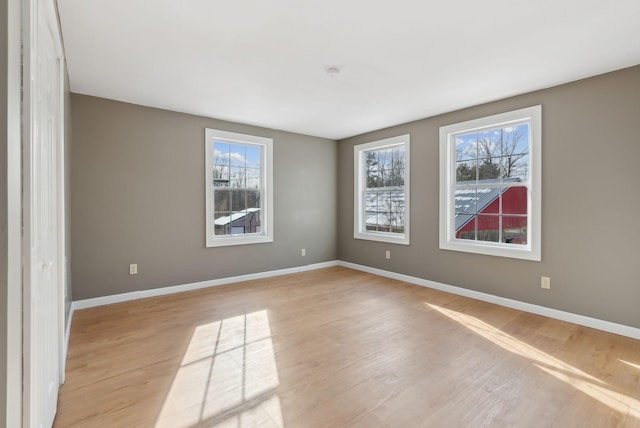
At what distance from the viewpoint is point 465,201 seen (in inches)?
161

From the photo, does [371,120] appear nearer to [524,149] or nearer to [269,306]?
[524,149]

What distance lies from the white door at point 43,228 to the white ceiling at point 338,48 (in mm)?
631

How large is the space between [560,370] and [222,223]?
4052 mm

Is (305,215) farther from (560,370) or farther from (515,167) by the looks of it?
(560,370)

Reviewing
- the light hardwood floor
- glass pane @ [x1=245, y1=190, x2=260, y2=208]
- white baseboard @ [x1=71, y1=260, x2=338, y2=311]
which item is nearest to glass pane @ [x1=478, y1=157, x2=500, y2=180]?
the light hardwood floor

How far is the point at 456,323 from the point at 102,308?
12.5ft

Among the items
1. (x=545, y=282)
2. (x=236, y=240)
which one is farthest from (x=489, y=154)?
(x=236, y=240)

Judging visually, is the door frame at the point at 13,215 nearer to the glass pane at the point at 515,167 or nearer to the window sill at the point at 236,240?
the window sill at the point at 236,240

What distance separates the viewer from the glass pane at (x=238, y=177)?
184 inches

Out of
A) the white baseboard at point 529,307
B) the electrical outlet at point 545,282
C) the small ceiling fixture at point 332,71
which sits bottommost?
the white baseboard at point 529,307

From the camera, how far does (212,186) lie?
4402 millimetres

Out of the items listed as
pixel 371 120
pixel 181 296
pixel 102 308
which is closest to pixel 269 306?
pixel 181 296

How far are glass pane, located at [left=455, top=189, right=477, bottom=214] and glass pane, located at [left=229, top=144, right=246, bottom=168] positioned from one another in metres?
3.12

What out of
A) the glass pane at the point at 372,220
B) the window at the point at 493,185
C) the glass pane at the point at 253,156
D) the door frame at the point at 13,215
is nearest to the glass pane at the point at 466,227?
the window at the point at 493,185
